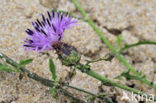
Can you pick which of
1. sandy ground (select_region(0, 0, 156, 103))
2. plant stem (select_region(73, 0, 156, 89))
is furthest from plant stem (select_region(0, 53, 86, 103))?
plant stem (select_region(73, 0, 156, 89))

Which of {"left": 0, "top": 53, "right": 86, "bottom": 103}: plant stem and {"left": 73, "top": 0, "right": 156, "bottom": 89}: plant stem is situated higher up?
{"left": 73, "top": 0, "right": 156, "bottom": 89}: plant stem

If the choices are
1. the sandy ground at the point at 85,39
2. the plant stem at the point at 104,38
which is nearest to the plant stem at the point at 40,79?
the sandy ground at the point at 85,39

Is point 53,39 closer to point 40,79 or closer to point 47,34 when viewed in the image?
point 47,34

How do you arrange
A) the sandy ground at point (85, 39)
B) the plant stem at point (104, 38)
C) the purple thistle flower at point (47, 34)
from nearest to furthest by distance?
1. the purple thistle flower at point (47, 34)
2. the sandy ground at point (85, 39)
3. the plant stem at point (104, 38)

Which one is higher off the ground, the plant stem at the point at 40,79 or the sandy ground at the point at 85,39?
the sandy ground at the point at 85,39

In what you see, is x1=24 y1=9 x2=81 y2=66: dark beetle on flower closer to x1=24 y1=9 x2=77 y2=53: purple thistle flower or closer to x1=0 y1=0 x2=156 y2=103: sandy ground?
x1=24 y1=9 x2=77 y2=53: purple thistle flower

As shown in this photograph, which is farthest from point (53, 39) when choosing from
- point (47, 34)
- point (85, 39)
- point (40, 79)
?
point (85, 39)

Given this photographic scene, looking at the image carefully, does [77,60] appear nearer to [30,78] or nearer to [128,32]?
[30,78]

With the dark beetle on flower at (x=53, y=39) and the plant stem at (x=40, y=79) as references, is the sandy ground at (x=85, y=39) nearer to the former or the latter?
the plant stem at (x=40, y=79)
